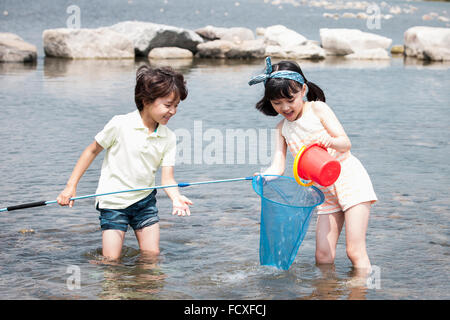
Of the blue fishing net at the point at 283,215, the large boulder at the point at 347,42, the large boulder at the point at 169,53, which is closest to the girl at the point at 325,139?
the blue fishing net at the point at 283,215

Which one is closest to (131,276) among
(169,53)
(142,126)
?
(142,126)

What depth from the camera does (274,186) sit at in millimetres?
4215

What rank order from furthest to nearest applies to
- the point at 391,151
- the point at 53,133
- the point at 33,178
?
the point at 53,133, the point at 391,151, the point at 33,178

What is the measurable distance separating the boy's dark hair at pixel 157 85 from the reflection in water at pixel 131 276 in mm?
1089

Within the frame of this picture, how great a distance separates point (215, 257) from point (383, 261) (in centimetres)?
117

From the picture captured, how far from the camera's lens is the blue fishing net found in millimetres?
3937

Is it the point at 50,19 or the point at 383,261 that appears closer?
the point at 383,261

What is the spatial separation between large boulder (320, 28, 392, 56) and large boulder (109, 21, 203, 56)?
4.81 meters

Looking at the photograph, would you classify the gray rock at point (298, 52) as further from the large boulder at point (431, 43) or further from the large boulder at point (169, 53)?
the large boulder at point (431, 43)

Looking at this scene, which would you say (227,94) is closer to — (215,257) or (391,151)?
(391,151)

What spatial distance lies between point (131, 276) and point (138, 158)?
75 cm

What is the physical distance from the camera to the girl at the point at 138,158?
156 inches
